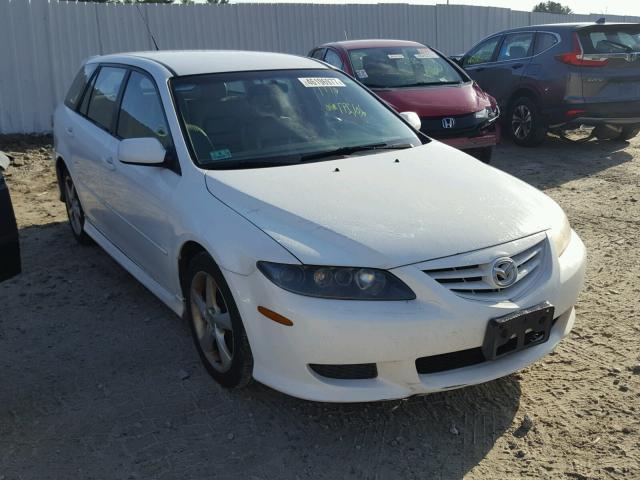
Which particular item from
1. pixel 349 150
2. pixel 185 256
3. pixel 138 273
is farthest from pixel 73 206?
pixel 349 150

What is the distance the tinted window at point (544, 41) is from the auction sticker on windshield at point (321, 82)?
19.2 feet

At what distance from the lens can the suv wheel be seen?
9641 millimetres

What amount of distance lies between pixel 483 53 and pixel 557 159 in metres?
2.98

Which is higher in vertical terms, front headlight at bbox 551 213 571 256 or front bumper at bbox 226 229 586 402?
front headlight at bbox 551 213 571 256

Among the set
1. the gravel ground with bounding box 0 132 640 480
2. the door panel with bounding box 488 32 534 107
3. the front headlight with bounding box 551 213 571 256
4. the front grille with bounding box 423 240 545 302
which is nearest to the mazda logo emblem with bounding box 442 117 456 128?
the door panel with bounding box 488 32 534 107

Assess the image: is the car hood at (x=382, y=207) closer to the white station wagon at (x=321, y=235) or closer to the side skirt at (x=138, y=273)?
the white station wagon at (x=321, y=235)

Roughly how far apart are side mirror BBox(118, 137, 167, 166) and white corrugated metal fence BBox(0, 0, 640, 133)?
26.4ft

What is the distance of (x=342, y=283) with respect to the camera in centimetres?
302

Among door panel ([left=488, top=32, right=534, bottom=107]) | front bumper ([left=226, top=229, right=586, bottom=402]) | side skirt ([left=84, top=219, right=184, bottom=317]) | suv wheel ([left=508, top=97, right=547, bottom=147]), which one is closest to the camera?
front bumper ([left=226, top=229, right=586, bottom=402])

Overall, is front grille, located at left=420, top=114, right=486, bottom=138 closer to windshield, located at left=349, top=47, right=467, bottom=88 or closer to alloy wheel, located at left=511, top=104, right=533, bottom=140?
windshield, located at left=349, top=47, right=467, bottom=88

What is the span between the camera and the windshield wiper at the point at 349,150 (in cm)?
410

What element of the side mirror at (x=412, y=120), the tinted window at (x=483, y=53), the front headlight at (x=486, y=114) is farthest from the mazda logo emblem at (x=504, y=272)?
the tinted window at (x=483, y=53)

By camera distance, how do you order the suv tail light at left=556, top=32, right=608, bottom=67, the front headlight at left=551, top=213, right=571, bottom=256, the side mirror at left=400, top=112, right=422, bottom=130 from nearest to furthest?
the front headlight at left=551, top=213, right=571, bottom=256 → the side mirror at left=400, top=112, right=422, bottom=130 → the suv tail light at left=556, top=32, right=608, bottom=67

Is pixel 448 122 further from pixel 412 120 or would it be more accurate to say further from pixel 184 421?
pixel 184 421
